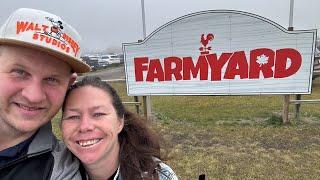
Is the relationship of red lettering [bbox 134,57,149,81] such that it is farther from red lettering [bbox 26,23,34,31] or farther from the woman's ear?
red lettering [bbox 26,23,34,31]

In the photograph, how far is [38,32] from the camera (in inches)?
59.9

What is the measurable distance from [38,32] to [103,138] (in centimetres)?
61

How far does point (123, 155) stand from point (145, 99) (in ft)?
23.3

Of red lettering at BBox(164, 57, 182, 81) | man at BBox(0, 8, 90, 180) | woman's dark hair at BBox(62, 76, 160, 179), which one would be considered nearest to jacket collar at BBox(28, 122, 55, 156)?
man at BBox(0, 8, 90, 180)

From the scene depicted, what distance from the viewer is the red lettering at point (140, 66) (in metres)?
8.64

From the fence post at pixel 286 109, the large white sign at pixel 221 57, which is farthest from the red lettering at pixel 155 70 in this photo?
the fence post at pixel 286 109

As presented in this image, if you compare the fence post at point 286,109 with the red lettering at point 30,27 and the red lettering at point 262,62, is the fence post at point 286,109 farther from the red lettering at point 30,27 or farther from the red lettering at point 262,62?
the red lettering at point 30,27

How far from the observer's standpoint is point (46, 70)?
1.66 metres

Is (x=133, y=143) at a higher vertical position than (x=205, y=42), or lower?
lower

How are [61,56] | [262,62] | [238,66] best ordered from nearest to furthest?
[61,56] → [262,62] → [238,66]

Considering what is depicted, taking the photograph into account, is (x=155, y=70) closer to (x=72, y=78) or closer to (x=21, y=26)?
(x=72, y=78)

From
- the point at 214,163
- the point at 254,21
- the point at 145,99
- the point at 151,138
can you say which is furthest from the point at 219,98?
the point at 151,138

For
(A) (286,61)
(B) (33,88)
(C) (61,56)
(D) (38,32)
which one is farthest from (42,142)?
(A) (286,61)

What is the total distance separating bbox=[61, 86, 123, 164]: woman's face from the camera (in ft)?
5.75
